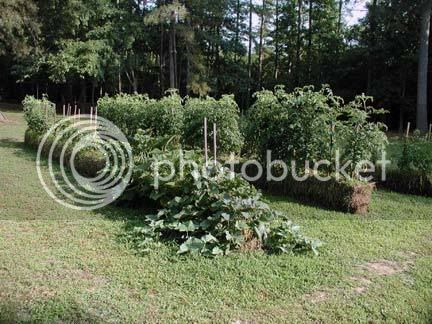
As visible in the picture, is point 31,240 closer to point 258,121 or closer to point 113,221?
point 113,221

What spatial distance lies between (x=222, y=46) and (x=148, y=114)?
16.8m

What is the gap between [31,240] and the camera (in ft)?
14.1

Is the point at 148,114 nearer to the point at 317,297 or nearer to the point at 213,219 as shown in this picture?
the point at 213,219

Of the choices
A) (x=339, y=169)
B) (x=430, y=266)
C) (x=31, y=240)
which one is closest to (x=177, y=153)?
(x=31, y=240)

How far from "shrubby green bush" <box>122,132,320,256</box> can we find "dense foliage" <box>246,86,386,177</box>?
77.8 inches

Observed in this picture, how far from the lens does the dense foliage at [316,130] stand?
5969mm

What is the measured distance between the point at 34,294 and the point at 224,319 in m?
1.48

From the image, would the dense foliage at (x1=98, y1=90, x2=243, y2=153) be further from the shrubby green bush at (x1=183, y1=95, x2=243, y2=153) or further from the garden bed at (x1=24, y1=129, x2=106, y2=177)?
the garden bed at (x1=24, y1=129, x2=106, y2=177)

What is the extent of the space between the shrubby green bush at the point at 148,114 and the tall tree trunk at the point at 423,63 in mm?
10518

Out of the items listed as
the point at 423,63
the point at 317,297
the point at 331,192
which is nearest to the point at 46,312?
the point at 317,297

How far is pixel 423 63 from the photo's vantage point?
15.1 m

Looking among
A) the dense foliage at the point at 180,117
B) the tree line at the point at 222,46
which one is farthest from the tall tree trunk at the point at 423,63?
the dense foliage at the point at 180,117

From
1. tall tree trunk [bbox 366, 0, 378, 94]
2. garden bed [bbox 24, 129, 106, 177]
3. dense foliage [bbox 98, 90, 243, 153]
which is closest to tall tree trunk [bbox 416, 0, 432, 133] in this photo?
tall tree trunk [bbox 366, 0, 378, 94]

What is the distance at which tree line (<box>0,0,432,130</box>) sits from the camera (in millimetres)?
18062
